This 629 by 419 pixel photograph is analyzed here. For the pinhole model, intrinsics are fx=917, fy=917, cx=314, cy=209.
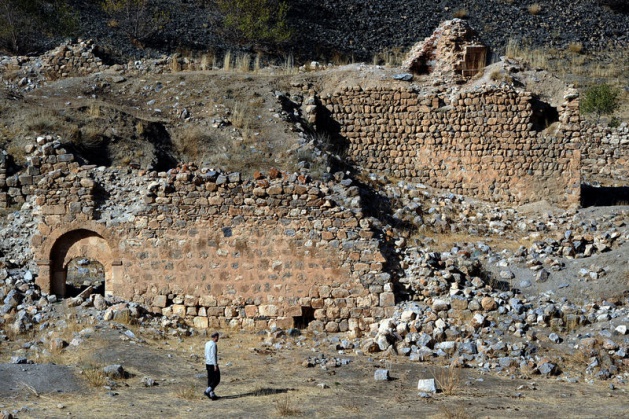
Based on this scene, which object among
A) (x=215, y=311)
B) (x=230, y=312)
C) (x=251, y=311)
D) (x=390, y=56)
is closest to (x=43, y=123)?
(x=215, y=311)

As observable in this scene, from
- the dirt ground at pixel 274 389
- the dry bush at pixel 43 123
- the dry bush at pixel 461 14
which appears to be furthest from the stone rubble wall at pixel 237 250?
the dry bush at pixel 461 14

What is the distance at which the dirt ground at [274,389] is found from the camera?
10.4 metres

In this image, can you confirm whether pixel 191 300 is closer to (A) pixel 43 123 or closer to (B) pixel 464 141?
(A) pixel 43 123

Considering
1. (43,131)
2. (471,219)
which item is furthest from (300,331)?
(43,131)

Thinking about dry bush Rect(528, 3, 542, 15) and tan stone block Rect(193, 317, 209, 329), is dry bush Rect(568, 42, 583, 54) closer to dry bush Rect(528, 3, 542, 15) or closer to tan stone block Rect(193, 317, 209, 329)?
dry bush Rect(528, 3, 542, 15)

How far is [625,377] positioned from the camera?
39.4 feet

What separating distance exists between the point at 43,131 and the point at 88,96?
3.30 metres

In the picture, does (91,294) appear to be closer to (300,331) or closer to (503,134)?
(300,331)

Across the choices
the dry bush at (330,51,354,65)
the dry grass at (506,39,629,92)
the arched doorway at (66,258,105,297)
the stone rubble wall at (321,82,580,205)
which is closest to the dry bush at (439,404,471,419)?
the arched doorway at (66,258,105,297)

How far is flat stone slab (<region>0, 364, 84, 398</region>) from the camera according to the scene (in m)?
11.0

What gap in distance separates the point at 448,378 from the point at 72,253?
22.9ft

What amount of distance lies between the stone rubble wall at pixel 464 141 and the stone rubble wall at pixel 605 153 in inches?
217

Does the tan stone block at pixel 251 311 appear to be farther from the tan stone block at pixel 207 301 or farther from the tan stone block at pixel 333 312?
the tan stone block at pixel 333 312

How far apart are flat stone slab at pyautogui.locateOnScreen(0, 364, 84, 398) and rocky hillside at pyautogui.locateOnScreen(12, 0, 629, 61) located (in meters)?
19.7
